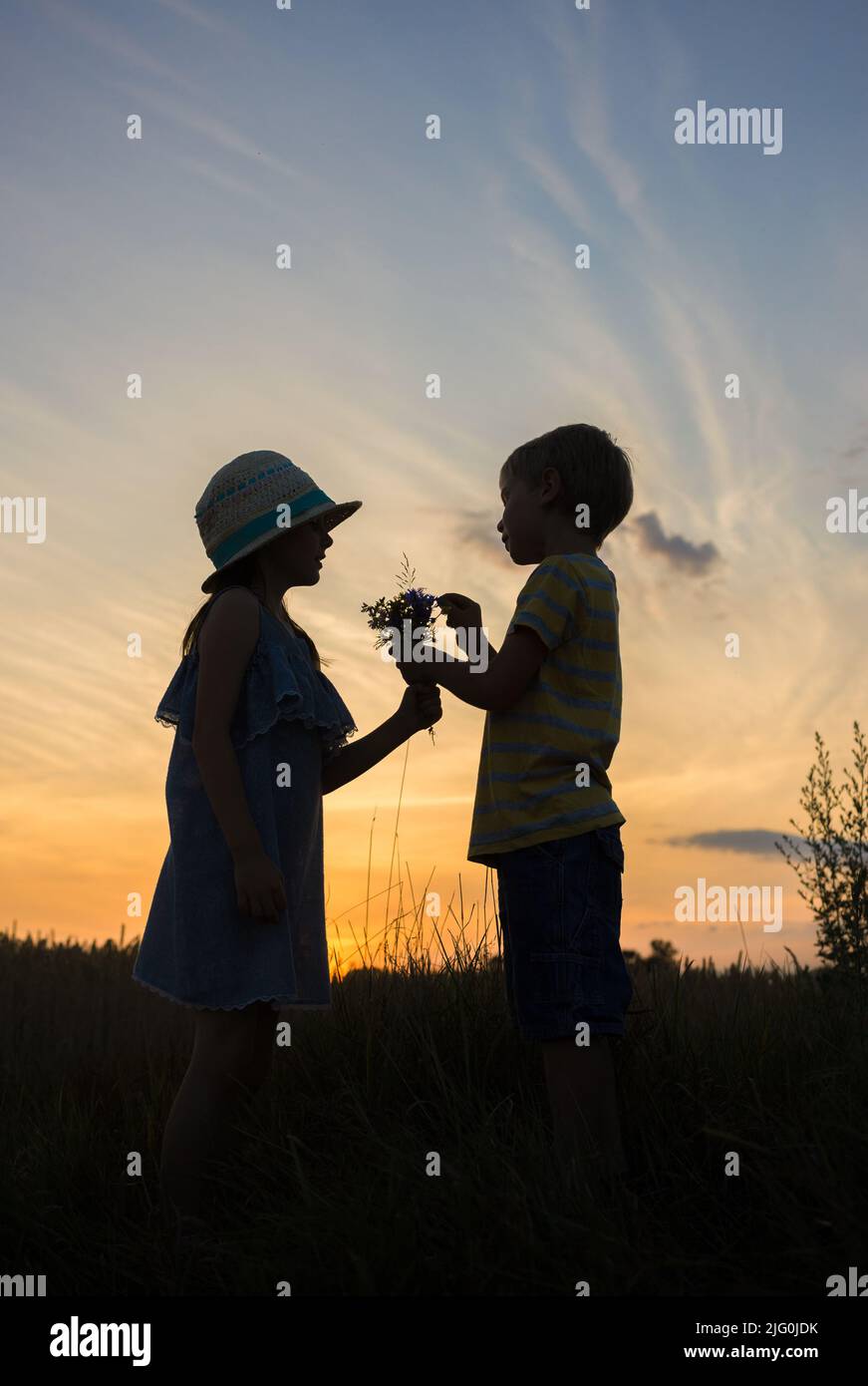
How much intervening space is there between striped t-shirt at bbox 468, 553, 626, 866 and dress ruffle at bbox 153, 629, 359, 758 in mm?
668

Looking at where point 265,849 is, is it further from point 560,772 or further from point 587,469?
point 587,469

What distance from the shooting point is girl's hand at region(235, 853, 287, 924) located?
12.5 ft

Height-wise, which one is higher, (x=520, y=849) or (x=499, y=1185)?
(x=520, y=849)

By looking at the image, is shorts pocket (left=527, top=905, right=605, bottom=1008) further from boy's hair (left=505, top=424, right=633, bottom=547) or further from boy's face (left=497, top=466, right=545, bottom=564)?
boy's hair (left=505, top=424, right=633, bottom=547)

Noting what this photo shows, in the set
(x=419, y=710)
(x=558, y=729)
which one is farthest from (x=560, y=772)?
(x=419, y=710)

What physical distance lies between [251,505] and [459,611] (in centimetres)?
90

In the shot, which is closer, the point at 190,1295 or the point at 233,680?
the point at 190,1295

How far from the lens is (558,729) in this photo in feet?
12.5

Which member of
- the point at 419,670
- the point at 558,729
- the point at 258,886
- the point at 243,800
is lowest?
the point at 258,886

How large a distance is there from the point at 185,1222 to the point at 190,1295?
15.4 inches
